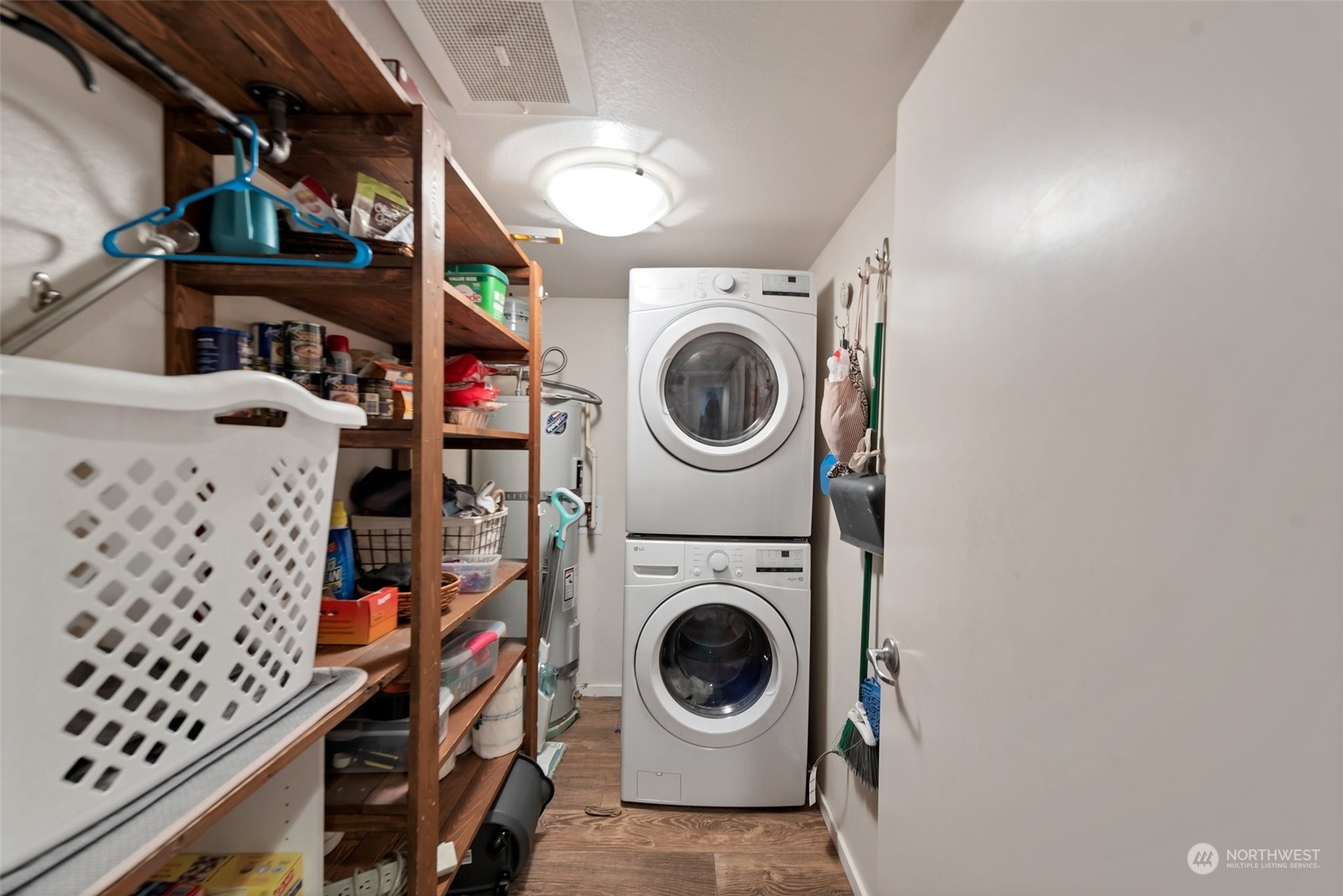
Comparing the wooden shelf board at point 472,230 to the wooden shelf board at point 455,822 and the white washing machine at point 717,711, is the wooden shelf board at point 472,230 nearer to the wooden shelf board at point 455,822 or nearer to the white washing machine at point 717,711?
the white washing machine at point 717,711

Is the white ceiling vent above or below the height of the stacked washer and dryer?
above

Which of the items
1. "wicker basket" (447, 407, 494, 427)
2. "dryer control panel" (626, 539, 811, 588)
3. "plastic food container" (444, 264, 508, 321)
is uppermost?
"plastic food container" (444, 264, 508, 321)

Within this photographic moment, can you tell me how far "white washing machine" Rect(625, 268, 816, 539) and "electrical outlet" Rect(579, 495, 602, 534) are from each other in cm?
79

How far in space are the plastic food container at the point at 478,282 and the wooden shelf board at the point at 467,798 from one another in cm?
119

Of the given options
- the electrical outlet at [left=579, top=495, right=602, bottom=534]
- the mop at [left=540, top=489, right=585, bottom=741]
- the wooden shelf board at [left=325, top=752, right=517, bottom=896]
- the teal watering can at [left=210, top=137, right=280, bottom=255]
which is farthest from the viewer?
the electrical outlet at [left=579, top=495, right=602, bottom=534]

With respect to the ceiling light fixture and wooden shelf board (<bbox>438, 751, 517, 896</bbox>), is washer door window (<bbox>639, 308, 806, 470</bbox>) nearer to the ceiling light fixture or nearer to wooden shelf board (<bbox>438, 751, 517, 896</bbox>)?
the ceiling light fixture

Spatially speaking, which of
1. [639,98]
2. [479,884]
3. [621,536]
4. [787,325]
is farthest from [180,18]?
[621,536]

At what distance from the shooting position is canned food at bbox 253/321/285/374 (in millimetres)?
874

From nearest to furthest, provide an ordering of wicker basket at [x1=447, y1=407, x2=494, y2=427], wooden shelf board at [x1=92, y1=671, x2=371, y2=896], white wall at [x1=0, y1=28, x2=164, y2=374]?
wooden shelf board at [x1=92, y1=671, x2=371, y2=896] → white wall at [x1=0, y1=28, x2=164, y2=374] → wicker basket at [x1=447, y1=407, x2=494, y2=427]

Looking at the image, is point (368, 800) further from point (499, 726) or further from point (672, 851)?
point (672, 851)

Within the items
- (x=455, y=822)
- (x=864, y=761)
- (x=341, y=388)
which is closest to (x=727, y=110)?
(x=341, y=388)

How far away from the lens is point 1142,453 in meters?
0.39

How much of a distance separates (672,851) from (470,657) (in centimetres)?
102

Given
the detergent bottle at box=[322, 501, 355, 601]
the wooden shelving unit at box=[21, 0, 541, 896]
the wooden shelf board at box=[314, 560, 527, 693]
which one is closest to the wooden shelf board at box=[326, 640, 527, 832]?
the wooden shelving unit at box=[21, 0, 541, 896]
